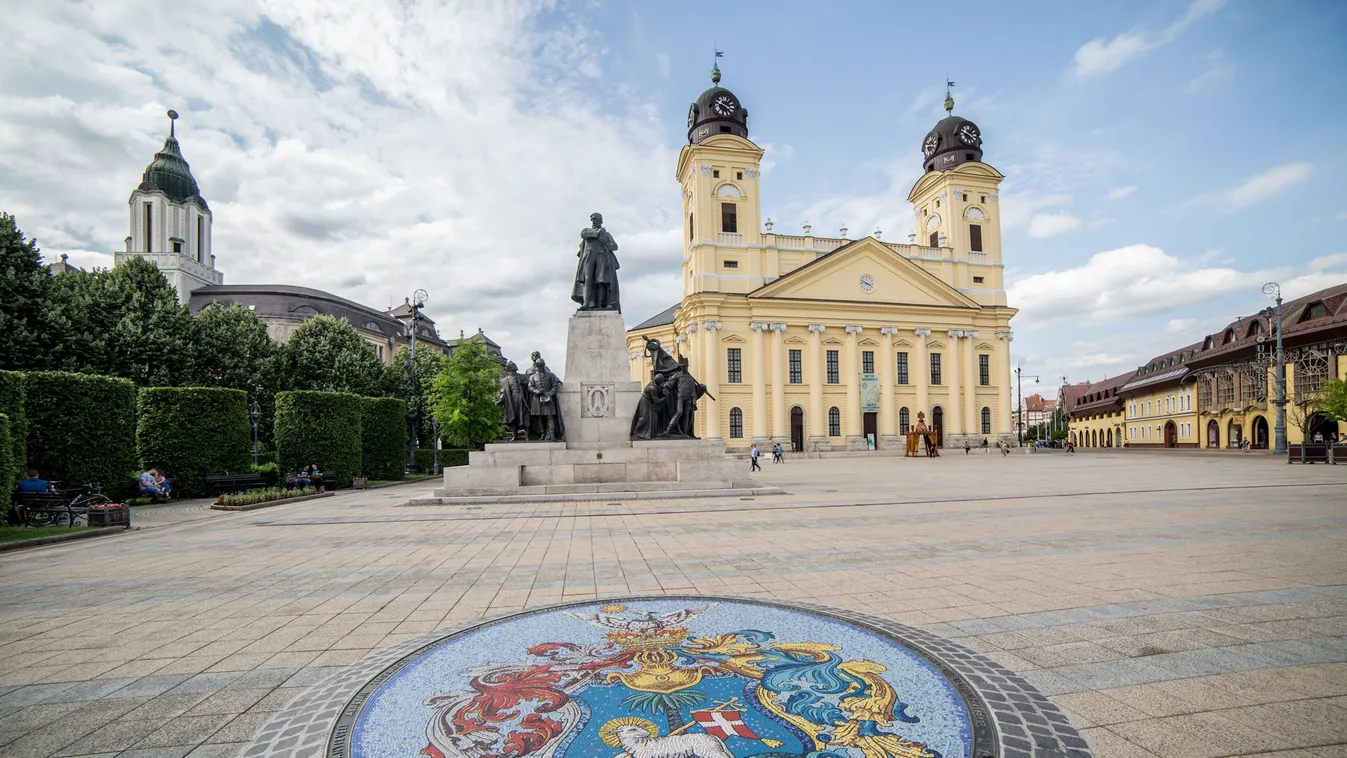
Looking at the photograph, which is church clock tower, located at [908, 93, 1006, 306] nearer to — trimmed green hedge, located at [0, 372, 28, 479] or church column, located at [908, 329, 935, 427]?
church column, located at [908, 329, 935, 427]

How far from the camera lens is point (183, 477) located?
2059 cm

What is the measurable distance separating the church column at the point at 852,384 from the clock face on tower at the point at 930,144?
2381 cm

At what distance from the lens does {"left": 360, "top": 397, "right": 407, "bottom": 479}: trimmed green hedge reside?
28.1 meters

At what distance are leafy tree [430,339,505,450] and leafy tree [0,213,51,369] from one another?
1737 centimetres

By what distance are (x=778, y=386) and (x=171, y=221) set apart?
65767 millimetres

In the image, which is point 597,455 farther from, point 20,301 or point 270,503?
point 20,301

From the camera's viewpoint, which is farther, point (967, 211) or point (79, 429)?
point (967, 211)

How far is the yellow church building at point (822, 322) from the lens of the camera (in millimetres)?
53156

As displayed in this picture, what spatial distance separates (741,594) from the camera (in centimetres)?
612

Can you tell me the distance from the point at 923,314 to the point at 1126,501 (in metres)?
45.0

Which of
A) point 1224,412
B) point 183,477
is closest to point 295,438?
point 183,477

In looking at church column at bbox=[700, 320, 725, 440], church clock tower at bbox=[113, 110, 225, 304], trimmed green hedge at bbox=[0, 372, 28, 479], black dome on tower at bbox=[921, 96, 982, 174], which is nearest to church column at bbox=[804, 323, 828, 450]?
church column at bbox=[700, 320, 725, 440]

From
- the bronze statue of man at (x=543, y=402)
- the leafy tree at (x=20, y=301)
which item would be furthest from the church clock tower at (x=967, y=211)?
the leafy tree at (x=20, y=301)

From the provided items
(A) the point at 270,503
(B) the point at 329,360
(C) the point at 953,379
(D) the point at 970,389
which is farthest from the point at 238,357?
(D) the point at 970,389
